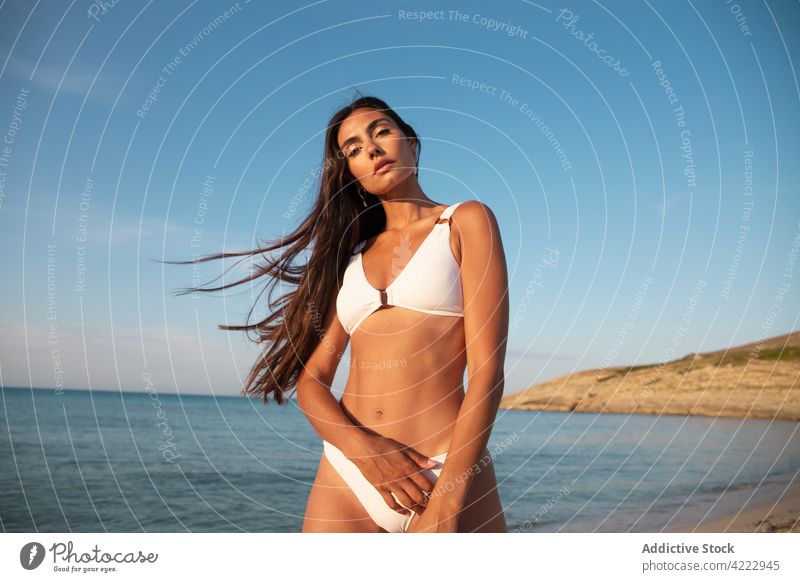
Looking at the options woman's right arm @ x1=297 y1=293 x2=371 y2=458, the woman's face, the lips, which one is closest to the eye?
the woman's face

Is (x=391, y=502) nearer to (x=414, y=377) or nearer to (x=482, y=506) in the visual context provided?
(x=482, y=506)

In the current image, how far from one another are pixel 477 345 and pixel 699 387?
20.3 meters

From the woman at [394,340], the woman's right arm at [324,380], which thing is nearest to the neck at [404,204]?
the woman at [394,340]

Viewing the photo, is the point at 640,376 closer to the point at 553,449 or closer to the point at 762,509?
the point at 553,449

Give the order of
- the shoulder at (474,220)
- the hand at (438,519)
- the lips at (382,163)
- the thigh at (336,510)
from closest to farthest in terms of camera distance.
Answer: the hand at (438,519) < the shoulder at (474,220) < the thigh at (336,510) < the lips at (382,163)

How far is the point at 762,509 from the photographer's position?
9.82 m

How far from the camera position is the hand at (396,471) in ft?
9.50

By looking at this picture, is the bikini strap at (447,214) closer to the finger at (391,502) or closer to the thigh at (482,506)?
the thigh at (482,506)

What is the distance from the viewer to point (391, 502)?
2.96m

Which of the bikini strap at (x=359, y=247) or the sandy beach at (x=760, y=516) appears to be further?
the sandy beach at (x=760, y=516)
